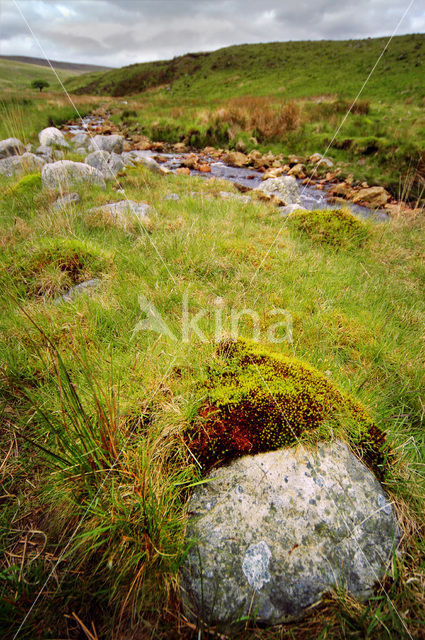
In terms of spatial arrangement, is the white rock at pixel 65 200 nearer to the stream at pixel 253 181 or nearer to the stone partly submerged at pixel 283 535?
the stream at pixel 253 181

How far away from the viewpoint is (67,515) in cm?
126

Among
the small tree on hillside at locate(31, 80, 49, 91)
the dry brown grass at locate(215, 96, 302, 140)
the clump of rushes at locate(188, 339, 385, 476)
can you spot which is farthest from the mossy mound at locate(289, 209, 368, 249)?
the small tree on hillside at locate(31, 80, 49, 91)

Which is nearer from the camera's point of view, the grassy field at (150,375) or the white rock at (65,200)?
the grassy field at (150,375)

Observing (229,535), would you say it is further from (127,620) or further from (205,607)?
(127,620)

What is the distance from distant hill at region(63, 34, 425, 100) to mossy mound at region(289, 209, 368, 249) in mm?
19195

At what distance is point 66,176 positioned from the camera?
18.5 ft

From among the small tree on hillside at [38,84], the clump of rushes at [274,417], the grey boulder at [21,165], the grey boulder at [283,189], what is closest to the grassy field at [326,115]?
the grey boulder at [283,189]

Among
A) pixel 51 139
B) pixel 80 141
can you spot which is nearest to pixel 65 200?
pixel 51 139

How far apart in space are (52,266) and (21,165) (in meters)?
5.25

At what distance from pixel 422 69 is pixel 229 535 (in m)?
36.6

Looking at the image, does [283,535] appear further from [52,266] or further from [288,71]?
[288,71]

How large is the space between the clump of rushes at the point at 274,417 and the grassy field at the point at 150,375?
65mm

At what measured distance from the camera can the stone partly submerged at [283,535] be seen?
1101 mm

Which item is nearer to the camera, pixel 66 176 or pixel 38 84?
pixel 66 176
